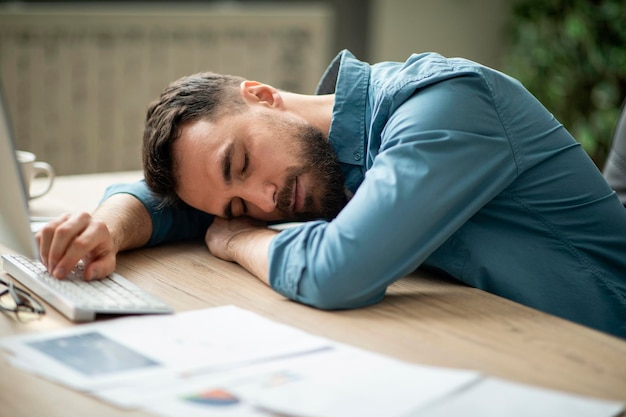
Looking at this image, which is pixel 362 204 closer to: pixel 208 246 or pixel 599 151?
pixel 208 246

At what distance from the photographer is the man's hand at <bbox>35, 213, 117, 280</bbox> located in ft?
4.24

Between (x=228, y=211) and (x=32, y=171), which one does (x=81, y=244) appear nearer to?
(x=228, y=211)

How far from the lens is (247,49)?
3.56 meters

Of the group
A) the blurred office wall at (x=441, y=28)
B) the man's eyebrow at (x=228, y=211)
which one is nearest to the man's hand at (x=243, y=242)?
the man's eyebrow at (x=228, y=211)

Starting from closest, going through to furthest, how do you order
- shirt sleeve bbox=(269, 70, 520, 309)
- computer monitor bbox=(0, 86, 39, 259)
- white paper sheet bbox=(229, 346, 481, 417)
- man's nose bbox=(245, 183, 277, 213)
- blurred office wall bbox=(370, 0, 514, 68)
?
1. white paper sheet bbox=(229, 346, 481, 417)
2. computer monitor bbox=(0, 86, 39, 259)
3. shirt sleeve bbox=(269, 70, 520, 309)
4. man's nose bbox=(245, 183, 277, 213)
5. blurred office wall bbox=(370, 0, 514, 68)

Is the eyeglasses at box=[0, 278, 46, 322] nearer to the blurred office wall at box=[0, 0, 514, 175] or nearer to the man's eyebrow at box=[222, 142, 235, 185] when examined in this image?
the man's eyebrow at box=[222, 142, 235, 185]

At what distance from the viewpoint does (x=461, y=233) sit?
4.59 ft

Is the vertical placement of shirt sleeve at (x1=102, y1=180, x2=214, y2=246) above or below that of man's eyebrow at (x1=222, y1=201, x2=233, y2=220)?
below

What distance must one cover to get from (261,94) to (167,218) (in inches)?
11.1

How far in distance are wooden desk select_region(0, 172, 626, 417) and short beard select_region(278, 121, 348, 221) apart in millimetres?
159

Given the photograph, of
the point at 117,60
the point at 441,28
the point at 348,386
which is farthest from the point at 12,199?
the point at 441,28

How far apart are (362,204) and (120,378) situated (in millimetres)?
451

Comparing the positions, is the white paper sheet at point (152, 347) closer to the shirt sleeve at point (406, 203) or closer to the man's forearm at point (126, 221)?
the shirt sleeve at point (406, 203)

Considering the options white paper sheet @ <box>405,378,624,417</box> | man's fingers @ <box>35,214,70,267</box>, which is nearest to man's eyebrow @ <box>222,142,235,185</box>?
man's fingers @ <box>35,214,70,267</box>
